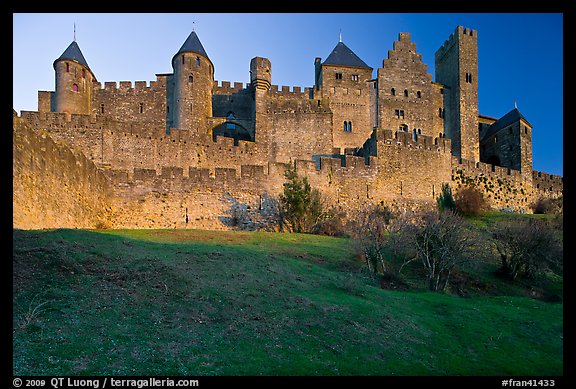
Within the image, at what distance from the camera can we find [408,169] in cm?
3978

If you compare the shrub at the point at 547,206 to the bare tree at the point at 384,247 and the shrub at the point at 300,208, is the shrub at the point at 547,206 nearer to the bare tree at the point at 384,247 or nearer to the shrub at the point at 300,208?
the shrub at the point at 300,208

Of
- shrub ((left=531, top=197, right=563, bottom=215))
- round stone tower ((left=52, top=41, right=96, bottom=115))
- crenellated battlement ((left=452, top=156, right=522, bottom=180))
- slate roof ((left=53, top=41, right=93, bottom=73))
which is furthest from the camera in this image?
slate roof ((left=53, top=41, right=93, bottom=73))

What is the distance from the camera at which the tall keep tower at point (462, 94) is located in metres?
55.0

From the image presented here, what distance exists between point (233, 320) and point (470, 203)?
98.5 ft

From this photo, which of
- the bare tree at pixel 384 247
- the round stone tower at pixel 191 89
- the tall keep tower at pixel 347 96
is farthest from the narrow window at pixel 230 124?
the bare tree at pixel 384 247

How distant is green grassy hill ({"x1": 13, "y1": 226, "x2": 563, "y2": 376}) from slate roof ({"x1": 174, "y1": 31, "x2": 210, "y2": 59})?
30.2 meters

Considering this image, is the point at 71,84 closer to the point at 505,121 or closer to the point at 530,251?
the point at 530,251

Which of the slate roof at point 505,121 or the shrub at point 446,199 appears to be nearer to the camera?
the shrub at point 446,199

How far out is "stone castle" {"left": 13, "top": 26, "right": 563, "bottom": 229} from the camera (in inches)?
1216

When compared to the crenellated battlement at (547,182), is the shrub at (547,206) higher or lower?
lower

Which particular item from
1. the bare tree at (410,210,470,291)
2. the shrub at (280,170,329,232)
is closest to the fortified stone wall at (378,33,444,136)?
the shrub at (280,170,329,232)

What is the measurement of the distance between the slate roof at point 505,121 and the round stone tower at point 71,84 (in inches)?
1534

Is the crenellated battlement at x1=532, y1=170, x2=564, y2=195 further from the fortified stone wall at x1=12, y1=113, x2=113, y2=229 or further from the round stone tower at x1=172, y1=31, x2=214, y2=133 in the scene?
the fortified stone wall at x1=12, y1=113, x2=113, y2=229

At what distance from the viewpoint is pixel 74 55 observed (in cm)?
4675
